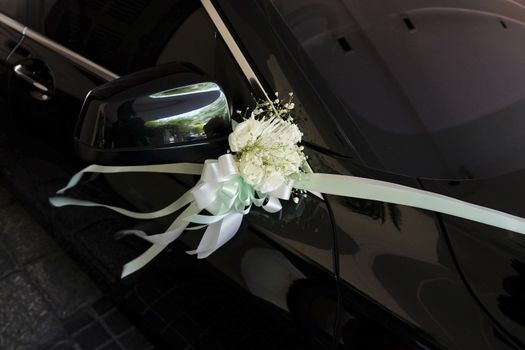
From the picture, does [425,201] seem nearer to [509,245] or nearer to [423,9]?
[509,245]

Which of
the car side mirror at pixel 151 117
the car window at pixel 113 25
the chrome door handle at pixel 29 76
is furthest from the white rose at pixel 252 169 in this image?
the chrome door handle at pixel 29 76

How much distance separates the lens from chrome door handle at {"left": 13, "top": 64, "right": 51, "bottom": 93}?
63.8 inches

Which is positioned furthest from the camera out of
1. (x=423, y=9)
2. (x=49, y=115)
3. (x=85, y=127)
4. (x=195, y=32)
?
(x=49, y=115)

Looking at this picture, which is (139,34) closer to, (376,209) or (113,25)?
(113,25)

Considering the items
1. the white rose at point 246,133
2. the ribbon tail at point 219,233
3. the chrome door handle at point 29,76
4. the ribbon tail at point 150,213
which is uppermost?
the chrome door handle at point 29,76

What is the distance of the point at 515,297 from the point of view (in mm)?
1043

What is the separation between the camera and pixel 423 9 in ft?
4.86

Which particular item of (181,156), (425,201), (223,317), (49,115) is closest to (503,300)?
(425,201)

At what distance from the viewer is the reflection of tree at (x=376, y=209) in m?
1.16

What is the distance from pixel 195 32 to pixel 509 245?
34.8 inches

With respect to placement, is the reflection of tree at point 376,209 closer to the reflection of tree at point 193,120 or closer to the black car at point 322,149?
the black car at point 322,149

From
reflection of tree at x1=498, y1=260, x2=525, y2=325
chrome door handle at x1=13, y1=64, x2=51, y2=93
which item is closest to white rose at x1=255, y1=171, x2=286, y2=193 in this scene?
reflection of tree at x1=498, y1=260, x2=525, y2=325

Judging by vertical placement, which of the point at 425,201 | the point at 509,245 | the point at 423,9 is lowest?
the point at 509,245

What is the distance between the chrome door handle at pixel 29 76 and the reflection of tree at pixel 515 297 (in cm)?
132
